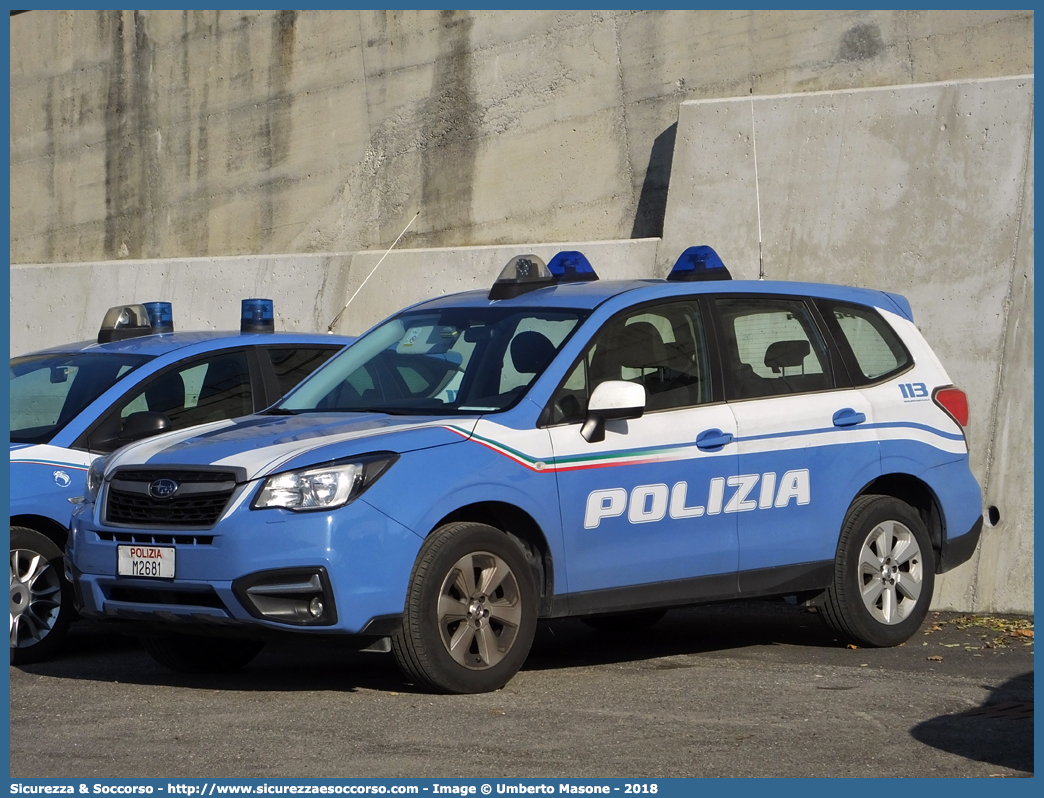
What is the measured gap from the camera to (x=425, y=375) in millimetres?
7578

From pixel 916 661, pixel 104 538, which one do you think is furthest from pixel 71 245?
pixel 916 661

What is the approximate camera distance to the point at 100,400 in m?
8.54

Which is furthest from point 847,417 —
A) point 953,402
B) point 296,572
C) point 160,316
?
point 160,316

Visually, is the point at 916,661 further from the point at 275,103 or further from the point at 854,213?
the point at 275,103

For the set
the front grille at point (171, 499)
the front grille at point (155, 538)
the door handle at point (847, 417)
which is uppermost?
the door handle at point (847, 417)

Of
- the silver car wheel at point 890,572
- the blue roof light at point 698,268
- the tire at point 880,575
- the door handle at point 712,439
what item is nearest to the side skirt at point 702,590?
the tire at point 880,575

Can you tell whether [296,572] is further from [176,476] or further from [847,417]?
[847,417]

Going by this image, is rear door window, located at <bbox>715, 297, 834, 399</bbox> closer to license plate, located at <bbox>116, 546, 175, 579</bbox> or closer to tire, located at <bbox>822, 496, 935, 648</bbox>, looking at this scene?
tire, located at <bbox>822, 496, 935, 648</bbox>

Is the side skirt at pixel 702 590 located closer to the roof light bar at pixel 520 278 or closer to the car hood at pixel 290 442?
the car hood at pixel 290 442

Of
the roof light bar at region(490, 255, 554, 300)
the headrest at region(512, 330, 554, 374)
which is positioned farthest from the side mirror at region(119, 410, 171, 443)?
the headrest at region(512, 330, 554, 374)

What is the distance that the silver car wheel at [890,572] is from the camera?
27.3 ft

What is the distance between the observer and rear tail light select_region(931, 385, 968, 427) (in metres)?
8.70

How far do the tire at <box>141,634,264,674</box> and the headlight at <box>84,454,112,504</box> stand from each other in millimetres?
820

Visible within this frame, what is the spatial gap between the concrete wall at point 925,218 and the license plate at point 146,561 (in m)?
5.71
